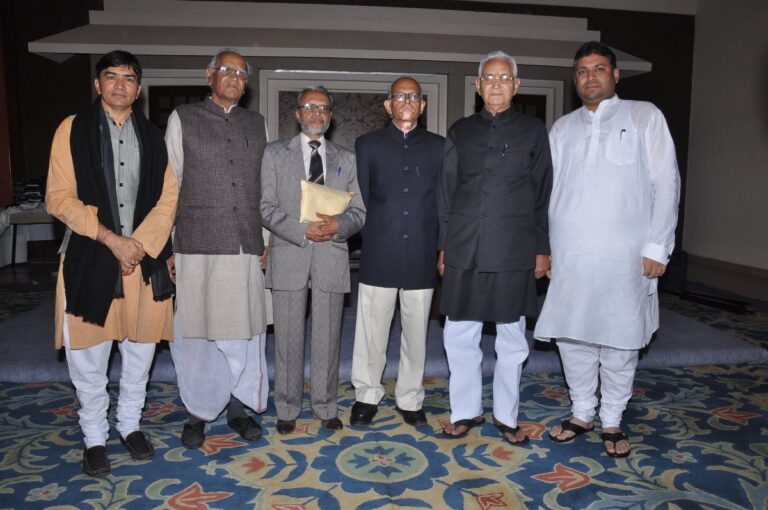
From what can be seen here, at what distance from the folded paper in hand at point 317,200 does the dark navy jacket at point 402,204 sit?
0.73ft

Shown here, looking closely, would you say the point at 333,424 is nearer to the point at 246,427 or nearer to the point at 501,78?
the point at 246,427

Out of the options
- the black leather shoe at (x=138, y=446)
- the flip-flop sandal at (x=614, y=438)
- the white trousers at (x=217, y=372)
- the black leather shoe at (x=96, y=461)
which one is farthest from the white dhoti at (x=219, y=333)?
the flip-flop sandal at (x=614, y=438)

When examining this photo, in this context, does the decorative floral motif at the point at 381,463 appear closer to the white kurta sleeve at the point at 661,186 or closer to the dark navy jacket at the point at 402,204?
the dark navy jacket at the point at 402,204

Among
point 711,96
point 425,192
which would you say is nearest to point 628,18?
point 711,96

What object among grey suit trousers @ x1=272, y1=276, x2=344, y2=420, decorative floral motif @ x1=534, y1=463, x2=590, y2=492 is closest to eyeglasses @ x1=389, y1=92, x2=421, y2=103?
grey suit trousers @ x1=272, y1=276, x2=344, y2=420

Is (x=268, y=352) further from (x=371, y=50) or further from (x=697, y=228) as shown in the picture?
(x=697, y=228)

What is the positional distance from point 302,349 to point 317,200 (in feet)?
2.31

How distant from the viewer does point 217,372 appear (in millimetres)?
2760

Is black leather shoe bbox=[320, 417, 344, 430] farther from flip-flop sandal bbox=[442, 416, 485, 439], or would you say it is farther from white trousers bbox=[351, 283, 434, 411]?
flip-flop sandal bbox=[442, 416, 485, 439]

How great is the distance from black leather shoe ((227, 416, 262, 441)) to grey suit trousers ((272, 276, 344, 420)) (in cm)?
12

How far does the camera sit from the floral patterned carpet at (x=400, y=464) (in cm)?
218

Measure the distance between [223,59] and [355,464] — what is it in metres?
1.82

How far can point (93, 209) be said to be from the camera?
229 centimetres

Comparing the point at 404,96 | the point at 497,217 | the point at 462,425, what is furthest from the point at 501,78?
the point at 462,425
